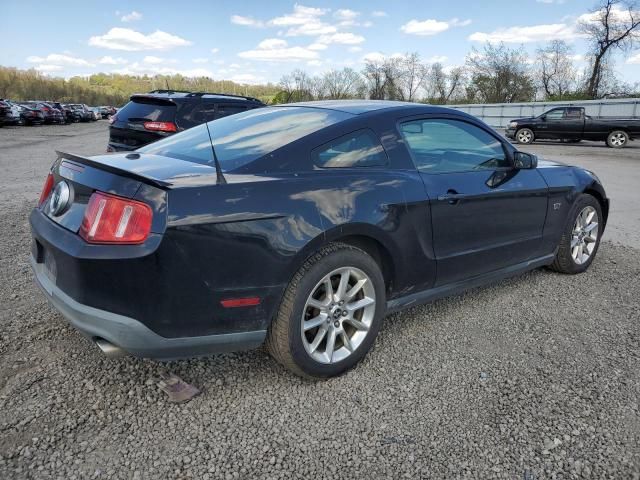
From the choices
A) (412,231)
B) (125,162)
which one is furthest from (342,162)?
(125,162)

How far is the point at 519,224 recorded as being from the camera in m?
3.83

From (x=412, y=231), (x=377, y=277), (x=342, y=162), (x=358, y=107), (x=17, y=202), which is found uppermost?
(x=358, y=107)

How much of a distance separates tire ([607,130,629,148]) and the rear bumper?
21521mm

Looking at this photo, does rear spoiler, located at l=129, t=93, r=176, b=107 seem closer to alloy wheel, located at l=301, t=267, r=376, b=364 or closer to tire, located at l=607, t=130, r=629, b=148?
alloy wheel, located at l=301, t=267, r=376, b=364

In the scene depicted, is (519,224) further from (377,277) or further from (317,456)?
(317,456)

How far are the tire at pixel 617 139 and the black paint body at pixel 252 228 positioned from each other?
19.9 meters

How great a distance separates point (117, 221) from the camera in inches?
89.4

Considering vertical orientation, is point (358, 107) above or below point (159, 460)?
above

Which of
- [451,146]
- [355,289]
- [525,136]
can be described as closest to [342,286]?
[355,289]

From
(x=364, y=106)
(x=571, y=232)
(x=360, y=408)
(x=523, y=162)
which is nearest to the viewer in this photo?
(x=360, y=408)

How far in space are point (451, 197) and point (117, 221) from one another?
6.53 ft

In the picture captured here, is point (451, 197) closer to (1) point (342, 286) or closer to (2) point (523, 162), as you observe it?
(2) point (523, 162)

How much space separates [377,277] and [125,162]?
4.90 ft

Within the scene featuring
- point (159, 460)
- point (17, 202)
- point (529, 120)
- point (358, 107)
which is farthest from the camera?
point (529, 120)
